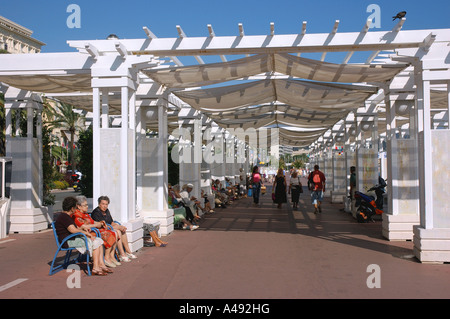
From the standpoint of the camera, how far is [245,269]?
20.1 feet

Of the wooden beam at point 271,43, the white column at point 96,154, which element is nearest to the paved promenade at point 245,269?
the white column at point 96,154

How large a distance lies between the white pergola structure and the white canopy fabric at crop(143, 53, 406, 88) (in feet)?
0.06

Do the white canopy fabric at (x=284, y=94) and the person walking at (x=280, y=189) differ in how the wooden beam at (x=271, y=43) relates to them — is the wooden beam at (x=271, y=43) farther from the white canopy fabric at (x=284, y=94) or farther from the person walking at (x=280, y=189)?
the person walking at (x=280, y=189)

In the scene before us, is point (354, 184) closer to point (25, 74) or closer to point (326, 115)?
point (326, 115)

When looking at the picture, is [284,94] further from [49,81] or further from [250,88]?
[49,81]

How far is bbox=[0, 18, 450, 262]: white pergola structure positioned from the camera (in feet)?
22.2

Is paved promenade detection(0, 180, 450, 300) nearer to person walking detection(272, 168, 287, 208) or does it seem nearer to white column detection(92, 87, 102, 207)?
white column detection(92, 87, 102, 207)

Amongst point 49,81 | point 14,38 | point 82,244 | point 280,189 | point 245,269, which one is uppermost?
point 14,38

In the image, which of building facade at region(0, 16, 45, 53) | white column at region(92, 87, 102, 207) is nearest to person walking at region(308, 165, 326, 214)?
white column at region(92, 87, 102, 207)

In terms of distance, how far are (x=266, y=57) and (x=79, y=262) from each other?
4.21 meters

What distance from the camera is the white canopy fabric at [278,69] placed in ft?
25.1

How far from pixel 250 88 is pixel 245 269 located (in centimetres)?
483

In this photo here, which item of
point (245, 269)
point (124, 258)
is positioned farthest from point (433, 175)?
point (124, 258)

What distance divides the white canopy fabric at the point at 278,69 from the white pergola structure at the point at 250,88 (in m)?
0.02
